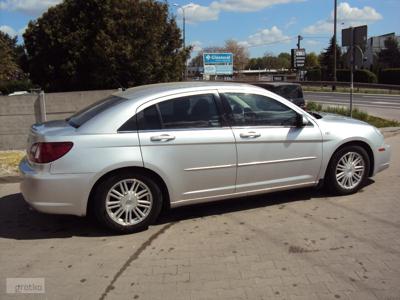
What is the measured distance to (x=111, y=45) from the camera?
13.3 metres

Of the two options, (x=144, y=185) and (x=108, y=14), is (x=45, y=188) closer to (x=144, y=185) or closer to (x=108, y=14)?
(x=144, y=185)

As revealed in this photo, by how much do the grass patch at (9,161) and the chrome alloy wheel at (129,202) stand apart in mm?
3646

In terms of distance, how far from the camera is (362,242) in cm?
475

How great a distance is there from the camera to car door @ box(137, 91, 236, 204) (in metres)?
5.24

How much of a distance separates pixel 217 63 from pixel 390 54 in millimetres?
39248

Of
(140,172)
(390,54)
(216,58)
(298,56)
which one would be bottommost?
(140,172)

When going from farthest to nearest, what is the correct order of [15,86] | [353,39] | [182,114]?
1. [15,86]
2. [353,39]
3. [182,114]

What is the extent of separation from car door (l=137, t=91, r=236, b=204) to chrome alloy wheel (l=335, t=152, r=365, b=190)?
1.60 meters

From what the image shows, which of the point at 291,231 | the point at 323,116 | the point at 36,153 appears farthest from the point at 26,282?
the point at 323,116

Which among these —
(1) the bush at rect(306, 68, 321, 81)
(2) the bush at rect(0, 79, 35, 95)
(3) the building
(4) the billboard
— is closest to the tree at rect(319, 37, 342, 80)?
(1) the bush at rect(306, 68, 321, 81)

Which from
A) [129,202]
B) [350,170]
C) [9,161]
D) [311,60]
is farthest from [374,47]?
[129,202]

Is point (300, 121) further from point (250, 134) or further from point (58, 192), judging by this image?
point (58, 192)

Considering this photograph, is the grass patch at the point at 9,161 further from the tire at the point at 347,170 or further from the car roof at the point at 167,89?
the tire at the point at 347,170

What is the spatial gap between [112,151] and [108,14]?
9.95m
